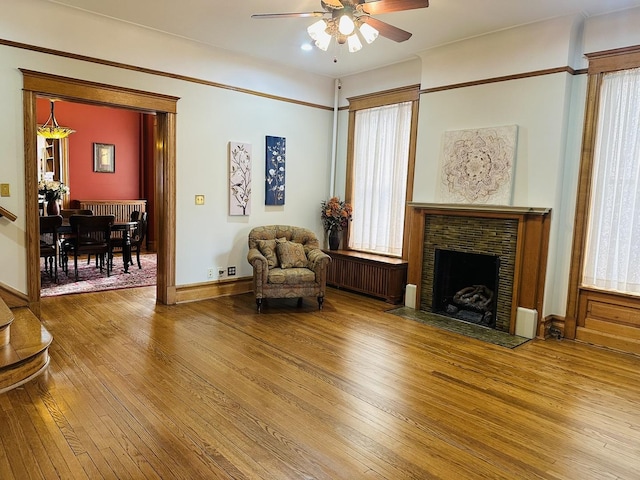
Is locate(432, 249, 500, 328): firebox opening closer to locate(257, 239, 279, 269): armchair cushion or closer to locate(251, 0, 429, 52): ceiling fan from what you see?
locate(257, 239, 279, 269): armchair cushion

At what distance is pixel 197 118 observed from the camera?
5.22m

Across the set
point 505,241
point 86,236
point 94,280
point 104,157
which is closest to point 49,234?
point 86,236

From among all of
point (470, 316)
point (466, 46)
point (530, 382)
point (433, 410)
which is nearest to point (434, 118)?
point (466, 46)

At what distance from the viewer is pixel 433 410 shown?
2875mm

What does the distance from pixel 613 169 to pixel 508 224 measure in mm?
1026

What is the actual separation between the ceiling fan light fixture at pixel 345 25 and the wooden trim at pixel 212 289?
3.49 meters

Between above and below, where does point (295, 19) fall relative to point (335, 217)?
above

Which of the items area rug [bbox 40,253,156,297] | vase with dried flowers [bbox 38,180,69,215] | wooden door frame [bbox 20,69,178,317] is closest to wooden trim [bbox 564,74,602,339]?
wooden door frame [bbox 20,69,178,317]

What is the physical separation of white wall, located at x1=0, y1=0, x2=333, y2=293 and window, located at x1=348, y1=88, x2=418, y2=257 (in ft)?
1.82

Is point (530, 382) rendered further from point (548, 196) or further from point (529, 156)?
point (529, 156)

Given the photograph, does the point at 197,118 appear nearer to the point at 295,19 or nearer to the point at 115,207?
the point at 295,19

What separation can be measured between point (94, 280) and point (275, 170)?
3062 millimetres

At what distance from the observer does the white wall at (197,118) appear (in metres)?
4.09

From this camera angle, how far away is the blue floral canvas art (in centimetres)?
593
